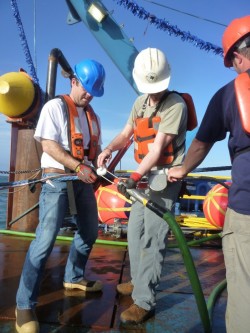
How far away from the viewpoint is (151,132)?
264cm

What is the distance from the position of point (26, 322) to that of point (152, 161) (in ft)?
4.68

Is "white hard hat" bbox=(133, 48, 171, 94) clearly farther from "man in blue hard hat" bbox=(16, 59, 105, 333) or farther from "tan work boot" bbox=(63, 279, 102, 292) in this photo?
"tan work boot" bbox=(63, 279, 102, 292)

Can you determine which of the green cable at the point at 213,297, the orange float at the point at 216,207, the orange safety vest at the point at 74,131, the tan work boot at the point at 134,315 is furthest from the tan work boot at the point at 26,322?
the orange float at the point at 216,207

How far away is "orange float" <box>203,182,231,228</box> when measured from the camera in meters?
5.29

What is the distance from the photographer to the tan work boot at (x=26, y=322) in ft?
7.05

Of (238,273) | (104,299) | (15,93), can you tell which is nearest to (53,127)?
(104,299)

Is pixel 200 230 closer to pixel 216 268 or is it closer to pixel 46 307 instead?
pixel 216 268

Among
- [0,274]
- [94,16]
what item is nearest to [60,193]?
[0,274]

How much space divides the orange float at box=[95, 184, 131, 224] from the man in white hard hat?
2.78 meters

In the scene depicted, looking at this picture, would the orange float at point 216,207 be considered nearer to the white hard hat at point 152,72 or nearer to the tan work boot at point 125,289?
the tan work boot at point 125,289

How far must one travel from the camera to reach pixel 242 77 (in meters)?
1.49

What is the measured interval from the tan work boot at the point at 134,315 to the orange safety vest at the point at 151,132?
1.13 m

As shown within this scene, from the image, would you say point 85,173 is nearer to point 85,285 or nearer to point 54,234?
point 54,234

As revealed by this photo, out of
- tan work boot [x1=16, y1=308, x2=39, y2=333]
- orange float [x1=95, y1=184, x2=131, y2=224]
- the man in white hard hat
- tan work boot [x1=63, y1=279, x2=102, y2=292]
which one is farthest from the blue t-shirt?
orange float [x1=95, y1=184, x2=131, y2=224]
